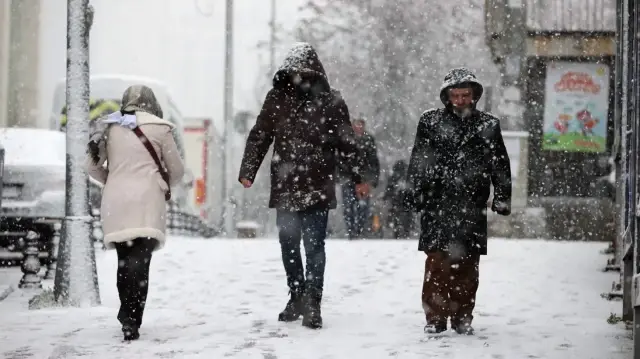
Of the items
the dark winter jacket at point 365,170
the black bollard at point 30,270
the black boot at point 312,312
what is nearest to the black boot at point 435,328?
the black boot at point 312,312

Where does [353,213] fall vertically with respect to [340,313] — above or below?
above

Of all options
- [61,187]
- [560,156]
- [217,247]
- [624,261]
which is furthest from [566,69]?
[624,261]

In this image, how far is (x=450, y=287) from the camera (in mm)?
7383

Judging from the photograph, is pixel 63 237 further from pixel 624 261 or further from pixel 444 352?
pixel 624 261

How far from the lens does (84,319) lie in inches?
326

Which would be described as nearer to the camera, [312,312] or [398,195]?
[312,312]

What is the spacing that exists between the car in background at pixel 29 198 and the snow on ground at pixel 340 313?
0.86 metres

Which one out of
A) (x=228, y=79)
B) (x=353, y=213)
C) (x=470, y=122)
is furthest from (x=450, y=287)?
(x=228, y=79)

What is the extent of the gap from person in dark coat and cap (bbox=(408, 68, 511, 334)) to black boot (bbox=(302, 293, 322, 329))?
0.76 meters

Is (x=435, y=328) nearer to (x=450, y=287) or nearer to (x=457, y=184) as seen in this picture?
(x=450, y=287)

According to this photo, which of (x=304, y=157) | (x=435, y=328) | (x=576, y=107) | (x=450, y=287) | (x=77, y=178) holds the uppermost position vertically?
(x=576, y=107)

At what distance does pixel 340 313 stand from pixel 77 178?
7.78 feet

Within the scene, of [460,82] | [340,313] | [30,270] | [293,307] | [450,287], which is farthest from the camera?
[30,270]

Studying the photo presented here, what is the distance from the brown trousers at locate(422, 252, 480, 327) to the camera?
732 cm
